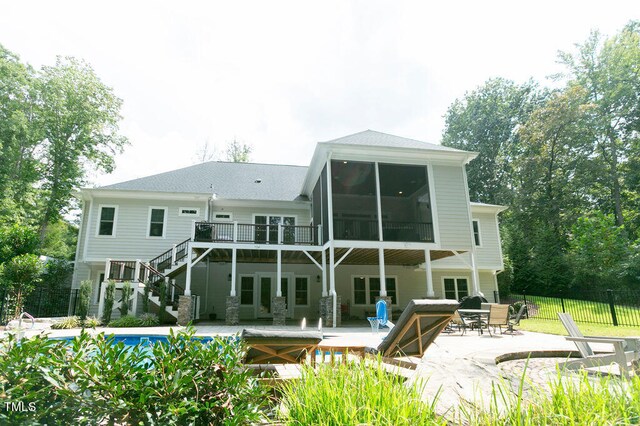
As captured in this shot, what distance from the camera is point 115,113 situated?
27.1 meters

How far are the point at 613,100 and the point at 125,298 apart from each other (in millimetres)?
34460

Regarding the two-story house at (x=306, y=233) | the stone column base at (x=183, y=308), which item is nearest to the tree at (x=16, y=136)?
the two-story house at (x=306, y=233)

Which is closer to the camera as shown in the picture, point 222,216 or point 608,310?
point 608,310

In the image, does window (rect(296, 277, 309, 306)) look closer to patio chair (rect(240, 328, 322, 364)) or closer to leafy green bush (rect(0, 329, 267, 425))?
patio chair (rect(240, 328, 322, 364))

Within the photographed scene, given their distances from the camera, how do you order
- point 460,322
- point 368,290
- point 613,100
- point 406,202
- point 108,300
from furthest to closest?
point 613,100 < point 406,202 < point 368,290 < point 108,300 < point 460,322

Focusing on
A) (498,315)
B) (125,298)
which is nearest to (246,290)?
(125,298)

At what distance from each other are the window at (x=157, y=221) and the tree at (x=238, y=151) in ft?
60.8

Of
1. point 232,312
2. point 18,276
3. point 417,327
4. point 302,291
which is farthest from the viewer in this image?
point 302,291

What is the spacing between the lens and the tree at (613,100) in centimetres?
2580

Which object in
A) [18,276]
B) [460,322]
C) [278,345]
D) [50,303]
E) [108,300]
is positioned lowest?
[460,322]

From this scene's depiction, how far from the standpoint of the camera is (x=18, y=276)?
12836 millimetres

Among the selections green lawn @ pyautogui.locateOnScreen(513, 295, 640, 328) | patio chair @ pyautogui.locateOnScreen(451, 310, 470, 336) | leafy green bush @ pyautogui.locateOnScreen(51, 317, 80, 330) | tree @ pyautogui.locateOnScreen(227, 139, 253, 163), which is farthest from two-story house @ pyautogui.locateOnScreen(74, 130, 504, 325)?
tree @ pyautogui.locateOnScreen(227, 139, 253, 163)

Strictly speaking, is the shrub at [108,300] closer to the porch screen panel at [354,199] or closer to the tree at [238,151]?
the porch screen panel at [354,199]

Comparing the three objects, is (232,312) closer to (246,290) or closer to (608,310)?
(246,290)
